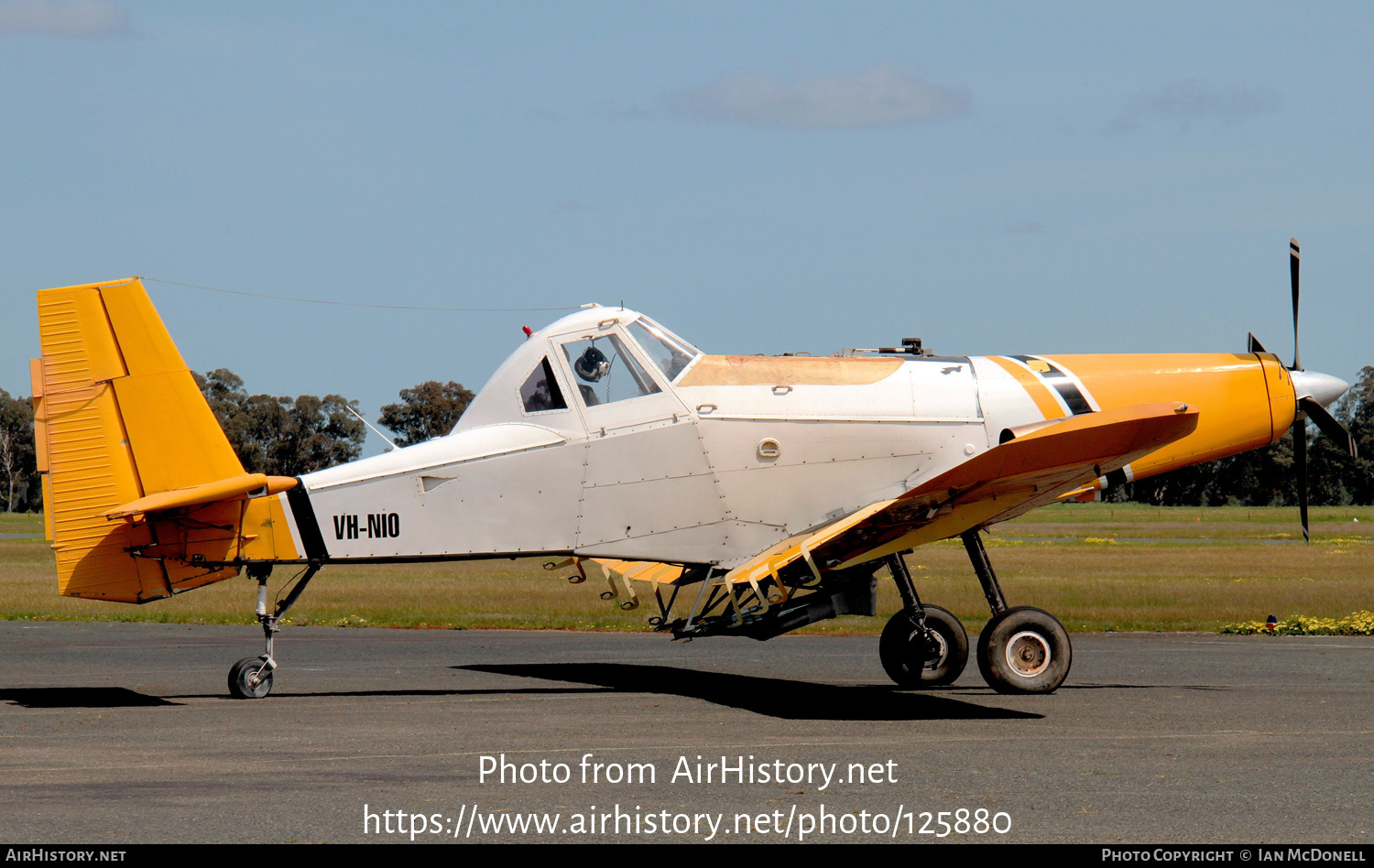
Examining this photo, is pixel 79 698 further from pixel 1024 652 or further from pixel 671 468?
pixel 1024 652

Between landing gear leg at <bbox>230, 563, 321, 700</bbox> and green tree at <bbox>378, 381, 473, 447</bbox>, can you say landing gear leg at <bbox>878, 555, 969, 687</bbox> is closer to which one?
landing gear leg at <bbox>230, 563, 321, 700</bbox>

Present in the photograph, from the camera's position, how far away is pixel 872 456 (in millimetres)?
11672

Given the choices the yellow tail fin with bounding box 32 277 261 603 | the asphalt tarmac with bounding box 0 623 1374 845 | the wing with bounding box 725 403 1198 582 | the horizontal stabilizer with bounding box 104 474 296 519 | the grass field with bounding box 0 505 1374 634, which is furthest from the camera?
the grass field with bounding box 0 505 1374 634

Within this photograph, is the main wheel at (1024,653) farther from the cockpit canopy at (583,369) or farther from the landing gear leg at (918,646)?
the cockpit canopy at (583,369)

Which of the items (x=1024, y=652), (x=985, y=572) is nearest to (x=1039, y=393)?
(x=985, y=572)

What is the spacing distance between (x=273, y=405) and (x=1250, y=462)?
7892 centimetres

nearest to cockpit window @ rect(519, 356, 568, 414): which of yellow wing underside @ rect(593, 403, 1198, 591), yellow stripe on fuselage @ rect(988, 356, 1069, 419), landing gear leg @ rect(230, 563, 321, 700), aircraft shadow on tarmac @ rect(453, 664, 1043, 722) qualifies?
yellow wing underside @ rect(593, 403, 1198, 591)

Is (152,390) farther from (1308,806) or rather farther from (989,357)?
(1308,806)

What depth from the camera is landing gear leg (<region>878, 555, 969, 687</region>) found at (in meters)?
12.5

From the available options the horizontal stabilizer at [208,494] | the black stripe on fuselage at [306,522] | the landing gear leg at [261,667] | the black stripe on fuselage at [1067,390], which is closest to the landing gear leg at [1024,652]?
the black stripe on fuselage at [1067,390]

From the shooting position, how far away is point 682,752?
29.5 ft

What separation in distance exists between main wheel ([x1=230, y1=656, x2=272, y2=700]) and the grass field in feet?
28.3
